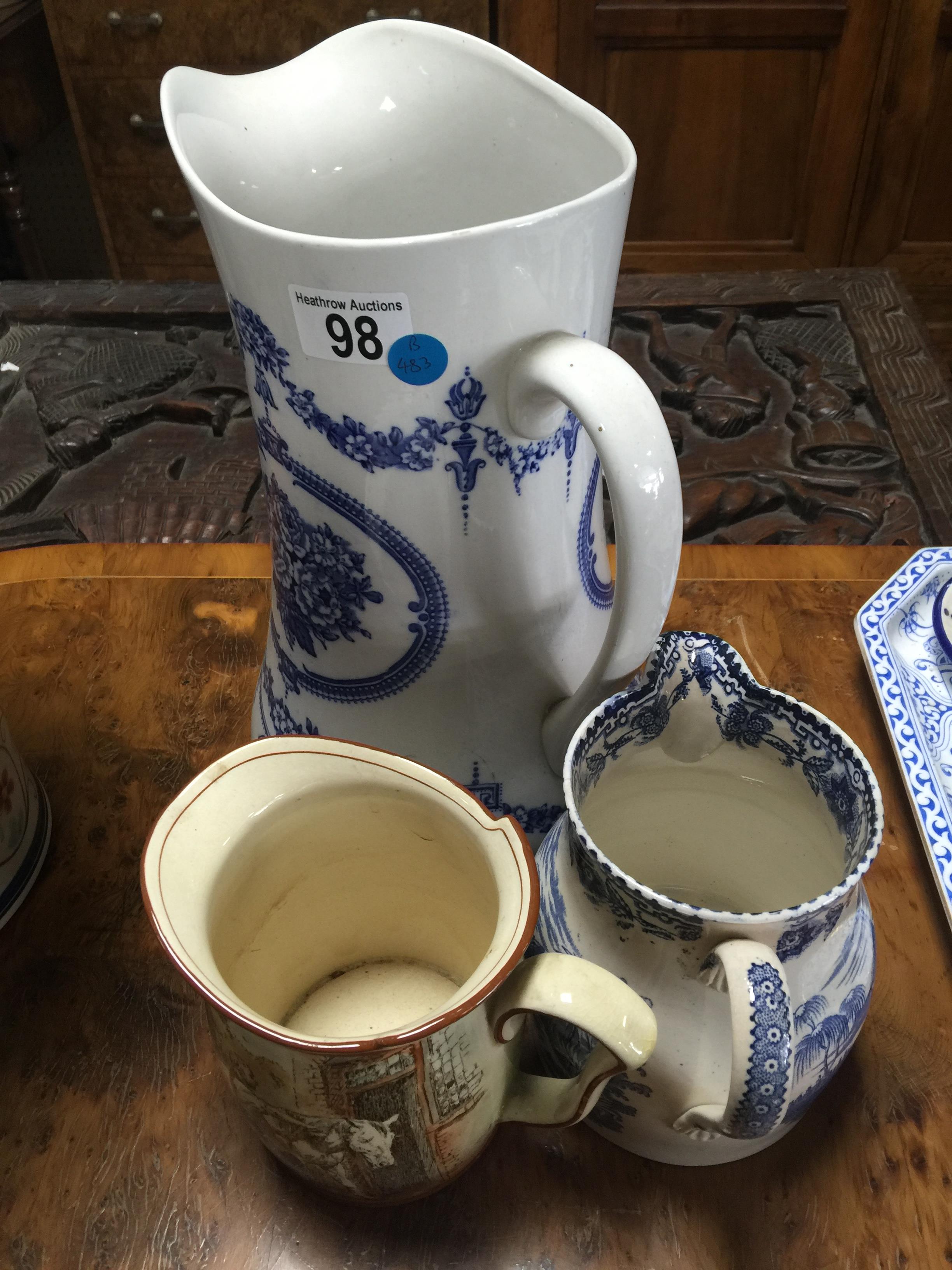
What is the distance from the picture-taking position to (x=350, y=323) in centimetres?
29

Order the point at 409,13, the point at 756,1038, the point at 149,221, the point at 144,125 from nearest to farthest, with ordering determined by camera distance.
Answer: the point at 756,1038 → the point at 409,13 → the point at 144,125 → the point at 149,221

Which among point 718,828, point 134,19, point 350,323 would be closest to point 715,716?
point 718,828

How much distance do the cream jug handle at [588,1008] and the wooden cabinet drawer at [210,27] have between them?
48.3 inches

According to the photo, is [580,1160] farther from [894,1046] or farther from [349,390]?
[349,390]

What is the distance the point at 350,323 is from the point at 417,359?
0.02 m

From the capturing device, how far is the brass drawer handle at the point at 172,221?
1.42m

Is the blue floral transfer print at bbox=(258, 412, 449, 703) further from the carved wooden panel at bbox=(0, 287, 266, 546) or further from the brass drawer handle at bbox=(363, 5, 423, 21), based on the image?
the brass drawer handle at bbox=(363, 5, 423, 21)

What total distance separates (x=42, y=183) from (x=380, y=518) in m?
1.69

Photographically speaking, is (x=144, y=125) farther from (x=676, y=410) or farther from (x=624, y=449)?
(x=624, y=449)

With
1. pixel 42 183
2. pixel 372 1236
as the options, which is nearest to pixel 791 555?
pixel 372 1236

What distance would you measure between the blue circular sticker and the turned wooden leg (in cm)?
137

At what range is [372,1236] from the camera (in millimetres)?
324

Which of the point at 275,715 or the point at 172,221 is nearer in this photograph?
the point at 275,715

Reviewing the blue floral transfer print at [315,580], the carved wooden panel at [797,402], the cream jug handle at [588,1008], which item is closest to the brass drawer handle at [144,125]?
the carved wooden panel at [797,402]
